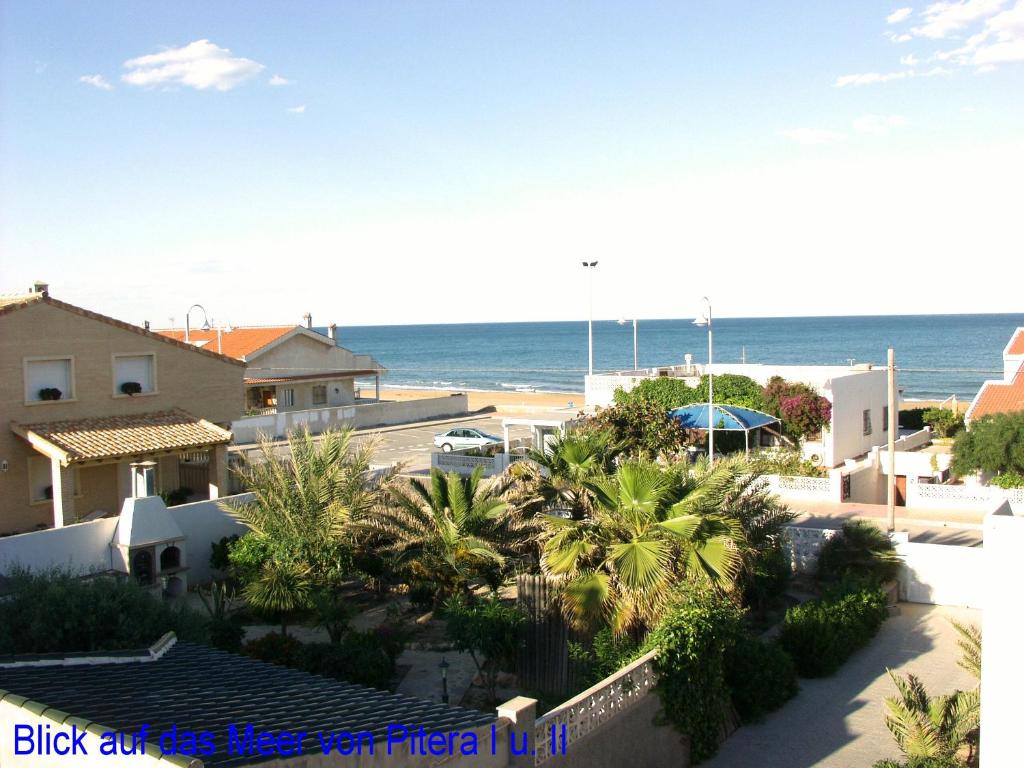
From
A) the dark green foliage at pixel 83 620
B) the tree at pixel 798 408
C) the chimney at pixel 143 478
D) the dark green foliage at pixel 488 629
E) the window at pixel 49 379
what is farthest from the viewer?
the tree at pixel 798 408

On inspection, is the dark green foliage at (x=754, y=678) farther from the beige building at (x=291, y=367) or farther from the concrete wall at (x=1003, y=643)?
the beige building at (x=291, y=367)

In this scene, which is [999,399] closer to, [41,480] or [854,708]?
[854,708]

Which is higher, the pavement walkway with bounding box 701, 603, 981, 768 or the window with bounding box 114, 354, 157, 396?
the window with bounding box 114, 354, 157, 396

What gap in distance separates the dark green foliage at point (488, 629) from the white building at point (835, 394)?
18.6m

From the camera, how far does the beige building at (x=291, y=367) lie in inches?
1703

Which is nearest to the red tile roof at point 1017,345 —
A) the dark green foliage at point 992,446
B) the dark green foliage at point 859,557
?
the dark green foliage at point 992,446

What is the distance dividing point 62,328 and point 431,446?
18541 mm

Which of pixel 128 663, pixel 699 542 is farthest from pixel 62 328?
pixel 699 542

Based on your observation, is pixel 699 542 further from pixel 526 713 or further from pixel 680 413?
pixel 680 413

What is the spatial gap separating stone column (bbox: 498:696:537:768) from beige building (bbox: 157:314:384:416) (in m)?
34.8

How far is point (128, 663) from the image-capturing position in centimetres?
872

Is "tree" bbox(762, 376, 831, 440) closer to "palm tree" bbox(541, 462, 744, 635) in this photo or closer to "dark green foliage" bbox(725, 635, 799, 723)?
"dark green foliage" bbox(725, 635, 799, 723)

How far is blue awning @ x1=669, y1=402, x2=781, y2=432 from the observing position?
1137 inches

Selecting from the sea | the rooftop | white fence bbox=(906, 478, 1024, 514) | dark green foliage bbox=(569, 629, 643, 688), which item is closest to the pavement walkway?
dark green foliage bbox=(569, 629, 643, 688)
